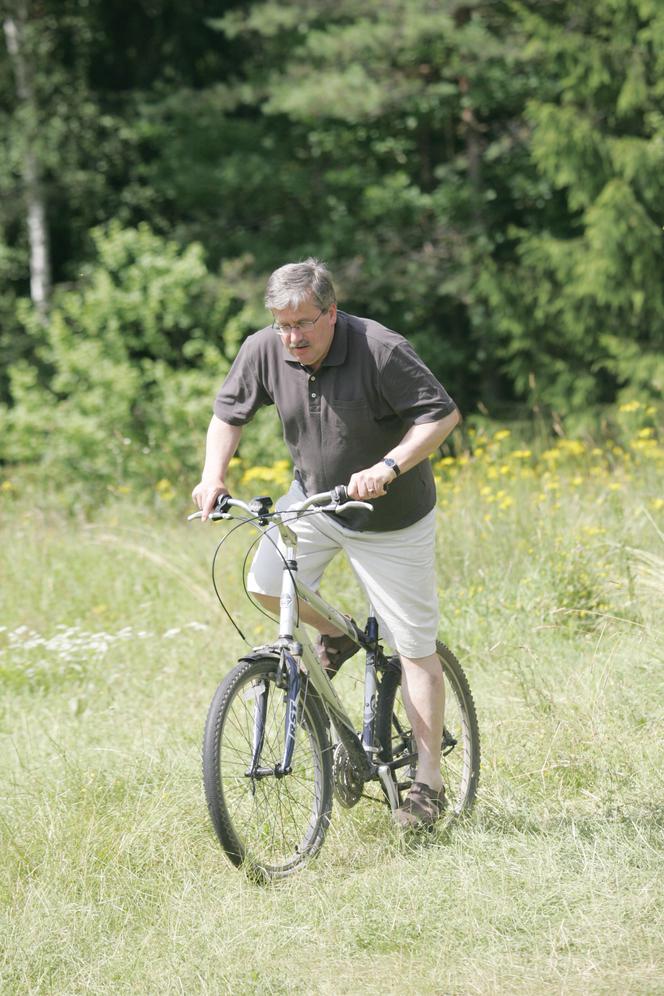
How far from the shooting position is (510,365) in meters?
13.8

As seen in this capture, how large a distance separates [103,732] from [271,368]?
1.96m

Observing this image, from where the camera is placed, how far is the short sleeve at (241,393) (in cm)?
394

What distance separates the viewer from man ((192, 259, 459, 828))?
3.71m

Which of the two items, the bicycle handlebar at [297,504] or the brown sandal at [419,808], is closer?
the bicycle handlebar at [297,504]

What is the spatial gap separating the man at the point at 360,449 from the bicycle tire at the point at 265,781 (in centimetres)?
33

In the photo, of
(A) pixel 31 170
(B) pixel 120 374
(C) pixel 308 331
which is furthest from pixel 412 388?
(A) pixel 31 170

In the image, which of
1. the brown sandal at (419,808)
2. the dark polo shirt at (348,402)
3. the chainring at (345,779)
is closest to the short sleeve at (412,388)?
the dark polo shirt at (348,402)

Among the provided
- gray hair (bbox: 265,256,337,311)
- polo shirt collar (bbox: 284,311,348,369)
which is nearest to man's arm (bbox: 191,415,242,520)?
polo shirt collar (bbox: 284,311,348,369)

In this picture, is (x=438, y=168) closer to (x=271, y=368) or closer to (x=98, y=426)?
(x=98, y=426)

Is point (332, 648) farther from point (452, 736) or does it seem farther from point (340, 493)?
point (340, 493)

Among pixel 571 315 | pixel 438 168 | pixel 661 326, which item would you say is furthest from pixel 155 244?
pixel 661 326

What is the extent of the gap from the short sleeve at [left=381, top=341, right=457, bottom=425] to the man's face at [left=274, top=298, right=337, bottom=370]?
0.20 m

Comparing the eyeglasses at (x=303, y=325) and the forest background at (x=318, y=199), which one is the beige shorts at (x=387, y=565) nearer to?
the eyeglasses at (x=303, y=325)

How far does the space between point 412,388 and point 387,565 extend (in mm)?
591
